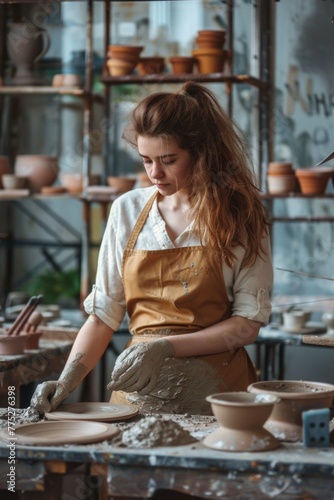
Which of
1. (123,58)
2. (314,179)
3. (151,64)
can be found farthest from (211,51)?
(314,179)

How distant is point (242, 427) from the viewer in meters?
2.41

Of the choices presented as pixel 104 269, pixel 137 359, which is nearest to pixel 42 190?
pixel 104 269

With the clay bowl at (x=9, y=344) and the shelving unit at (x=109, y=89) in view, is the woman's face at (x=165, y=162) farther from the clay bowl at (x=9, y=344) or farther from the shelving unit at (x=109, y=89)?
the shelving unit at (x=109, y=89)

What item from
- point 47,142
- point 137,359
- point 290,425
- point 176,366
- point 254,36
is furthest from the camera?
point 47,142

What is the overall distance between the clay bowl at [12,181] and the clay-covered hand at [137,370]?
3.31 meters

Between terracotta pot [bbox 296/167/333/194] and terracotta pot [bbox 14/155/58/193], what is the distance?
1687 millimetres

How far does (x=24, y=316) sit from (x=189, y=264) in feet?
3.59

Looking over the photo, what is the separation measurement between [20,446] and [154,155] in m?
1.09

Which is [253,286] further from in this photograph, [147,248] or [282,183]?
[282,183]

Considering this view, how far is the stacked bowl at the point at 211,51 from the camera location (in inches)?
218

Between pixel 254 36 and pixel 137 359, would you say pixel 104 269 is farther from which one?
pixel 254 36

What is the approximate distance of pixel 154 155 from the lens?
3043 millimetres

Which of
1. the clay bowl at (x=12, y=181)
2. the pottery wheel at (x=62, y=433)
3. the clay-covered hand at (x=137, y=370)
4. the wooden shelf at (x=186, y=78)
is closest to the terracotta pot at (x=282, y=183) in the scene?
the wooden shelf at (x=186, y=78)

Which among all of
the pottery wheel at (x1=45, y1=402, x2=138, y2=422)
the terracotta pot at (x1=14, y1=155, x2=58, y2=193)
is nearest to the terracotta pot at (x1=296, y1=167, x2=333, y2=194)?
the terracotta pot at (x1=14, y1=155, x2=58, y2=193)
